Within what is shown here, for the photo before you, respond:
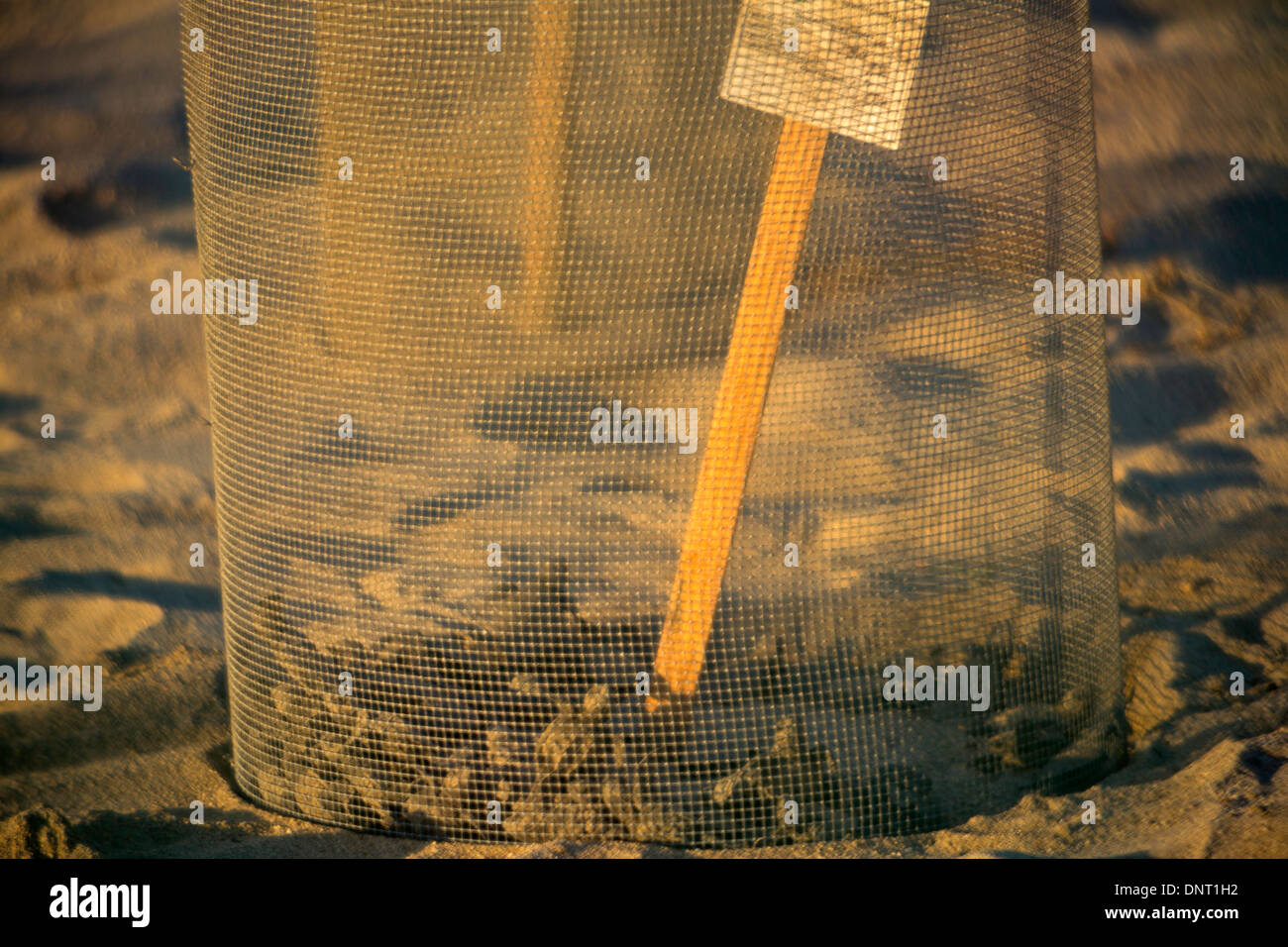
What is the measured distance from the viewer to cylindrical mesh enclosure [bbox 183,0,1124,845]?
2.77 meters

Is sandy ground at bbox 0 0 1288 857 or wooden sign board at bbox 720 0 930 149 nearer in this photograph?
wooden sign board at bbox 720 0 930 149

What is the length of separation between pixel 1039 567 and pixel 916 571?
0.30 meters

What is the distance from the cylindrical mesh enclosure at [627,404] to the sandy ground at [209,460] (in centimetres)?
22

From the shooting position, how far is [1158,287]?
17.7 ft

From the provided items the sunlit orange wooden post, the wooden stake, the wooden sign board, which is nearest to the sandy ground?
the wooden stake

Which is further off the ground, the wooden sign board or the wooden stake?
the wooden sign board

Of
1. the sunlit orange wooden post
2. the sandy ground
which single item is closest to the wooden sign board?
the sunlit orange wooden post

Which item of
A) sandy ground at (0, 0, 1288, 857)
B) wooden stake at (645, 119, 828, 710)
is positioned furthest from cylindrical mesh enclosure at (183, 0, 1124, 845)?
sandy ground at (0, 0, 1288, 857)

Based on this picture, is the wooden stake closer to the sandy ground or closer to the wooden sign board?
the wooden sign board

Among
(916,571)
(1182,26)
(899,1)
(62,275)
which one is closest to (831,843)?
(916,571)

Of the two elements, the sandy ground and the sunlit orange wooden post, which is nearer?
the sunlit orange wooden post

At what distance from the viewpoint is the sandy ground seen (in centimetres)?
279

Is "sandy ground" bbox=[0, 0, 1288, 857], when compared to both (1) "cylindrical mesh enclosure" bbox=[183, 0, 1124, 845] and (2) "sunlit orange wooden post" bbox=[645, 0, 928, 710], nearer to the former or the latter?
(1) "cylindrical mesh enclosure" bbox=[183, 0, 1124, 845]

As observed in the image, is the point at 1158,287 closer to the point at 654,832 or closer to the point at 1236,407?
the point at 1236,407
